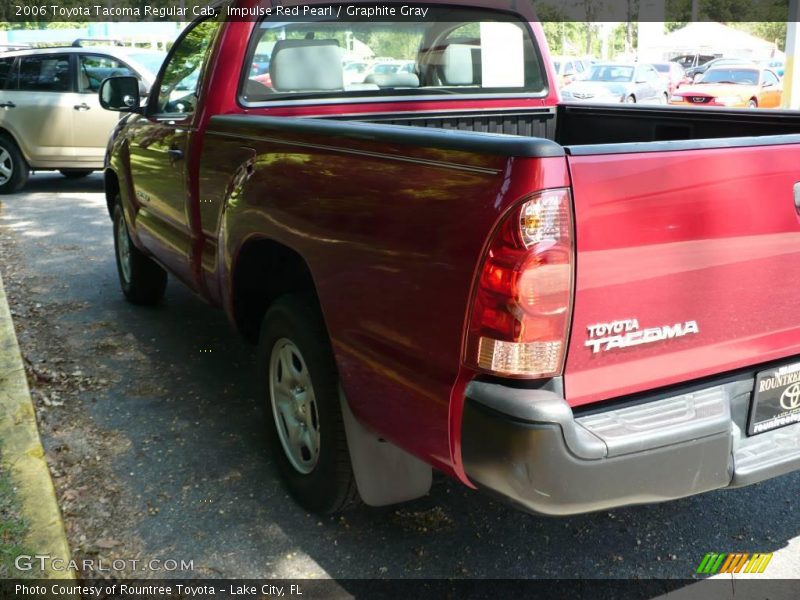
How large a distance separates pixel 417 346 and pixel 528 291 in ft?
1.33

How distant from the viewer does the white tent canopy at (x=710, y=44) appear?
125 ft

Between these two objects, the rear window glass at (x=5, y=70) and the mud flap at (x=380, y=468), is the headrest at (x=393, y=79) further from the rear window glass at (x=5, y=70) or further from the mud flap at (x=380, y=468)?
the rear window glass at (x=5, y=70)

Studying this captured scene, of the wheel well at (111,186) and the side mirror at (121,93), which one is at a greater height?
the side mirror at (121,93)

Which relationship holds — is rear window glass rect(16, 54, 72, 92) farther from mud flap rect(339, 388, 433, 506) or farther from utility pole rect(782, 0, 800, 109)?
utility pole rect(782, 0, 800, 109)

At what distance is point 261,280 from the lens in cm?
367

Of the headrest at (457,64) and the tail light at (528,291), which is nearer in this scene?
the tail light at (528,291)

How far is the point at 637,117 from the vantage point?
4.31 m

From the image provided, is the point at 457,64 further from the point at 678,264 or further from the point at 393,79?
the point at 678,264

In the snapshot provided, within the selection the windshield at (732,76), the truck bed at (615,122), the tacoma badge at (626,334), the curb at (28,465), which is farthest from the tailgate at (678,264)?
the windshield at (732,76)

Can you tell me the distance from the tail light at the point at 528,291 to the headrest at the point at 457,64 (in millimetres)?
2792

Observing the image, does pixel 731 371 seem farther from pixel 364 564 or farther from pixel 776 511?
pixel 364 564

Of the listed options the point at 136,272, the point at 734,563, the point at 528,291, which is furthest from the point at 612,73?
the point at 528,291

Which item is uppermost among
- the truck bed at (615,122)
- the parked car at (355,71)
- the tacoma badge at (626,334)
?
the parked car at (355,71)

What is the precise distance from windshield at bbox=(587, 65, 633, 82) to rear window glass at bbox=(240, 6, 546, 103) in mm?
20320
